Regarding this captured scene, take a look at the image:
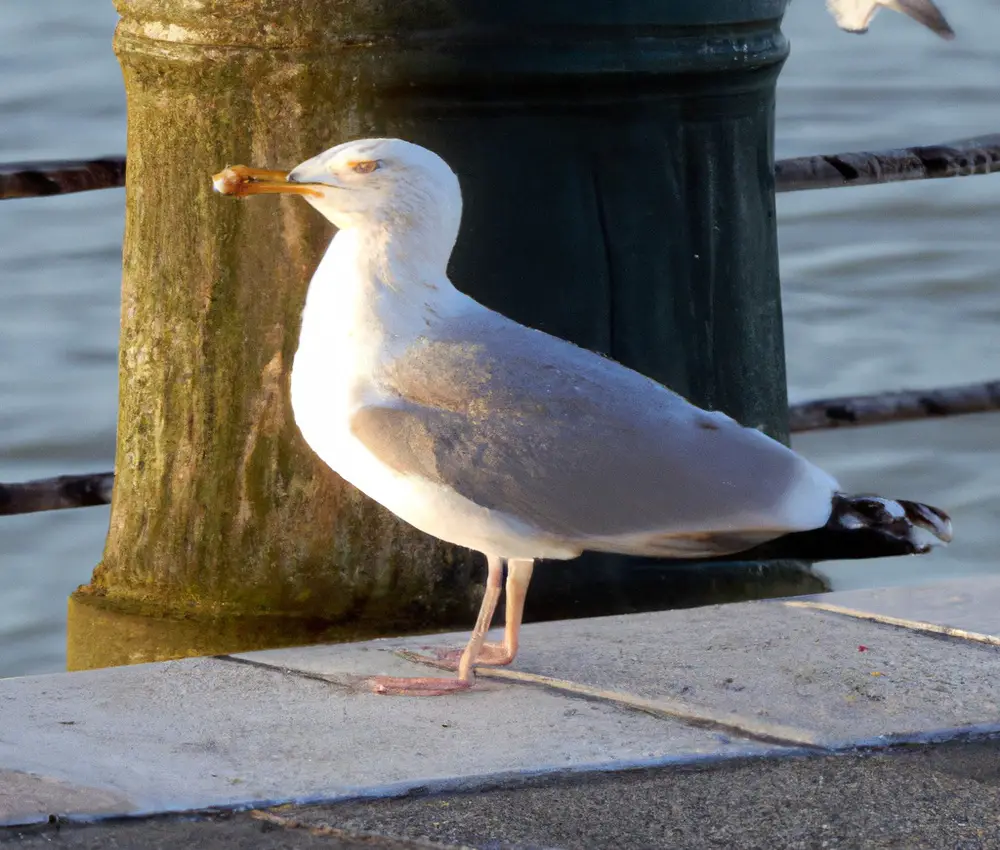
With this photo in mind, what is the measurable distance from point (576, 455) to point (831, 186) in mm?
2028

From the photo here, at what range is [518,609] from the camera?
A: 3354mm

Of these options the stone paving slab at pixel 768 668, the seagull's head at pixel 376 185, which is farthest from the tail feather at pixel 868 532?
the seagull's head at pixel 376 185

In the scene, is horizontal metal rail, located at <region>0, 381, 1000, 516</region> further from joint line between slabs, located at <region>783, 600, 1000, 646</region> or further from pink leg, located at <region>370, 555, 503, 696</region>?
pink leg, located at <region>370, 555, 503, 696</region>

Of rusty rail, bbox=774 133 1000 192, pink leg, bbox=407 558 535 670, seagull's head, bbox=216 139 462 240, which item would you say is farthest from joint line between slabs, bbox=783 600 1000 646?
rusty rail, bbox=774 133 1000 192

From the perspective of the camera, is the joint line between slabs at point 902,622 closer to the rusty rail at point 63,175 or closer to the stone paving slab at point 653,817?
the stone paving slab at point 653,817

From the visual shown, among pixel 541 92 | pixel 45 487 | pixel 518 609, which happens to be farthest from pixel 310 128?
pixel 45 487

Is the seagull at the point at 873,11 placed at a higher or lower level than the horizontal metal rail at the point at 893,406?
higher

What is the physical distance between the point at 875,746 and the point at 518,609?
693 mm

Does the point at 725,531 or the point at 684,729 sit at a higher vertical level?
the point at 725,531

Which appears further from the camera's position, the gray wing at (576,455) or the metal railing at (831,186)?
the metal railing at (831,186)

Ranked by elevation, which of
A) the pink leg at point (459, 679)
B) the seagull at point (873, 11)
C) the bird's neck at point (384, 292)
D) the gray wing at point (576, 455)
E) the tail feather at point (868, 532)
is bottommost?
the pink leg at point (459, 679)

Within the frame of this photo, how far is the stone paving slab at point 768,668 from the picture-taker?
3088 mm

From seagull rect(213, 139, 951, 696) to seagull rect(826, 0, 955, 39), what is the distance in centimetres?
117

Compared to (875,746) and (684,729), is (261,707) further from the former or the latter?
(875,746)
